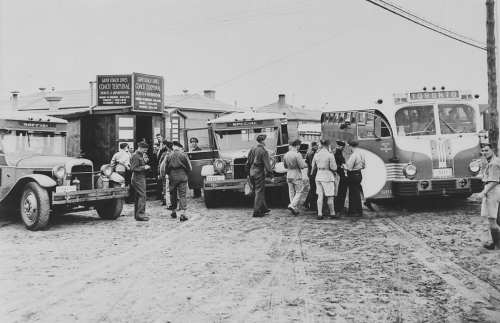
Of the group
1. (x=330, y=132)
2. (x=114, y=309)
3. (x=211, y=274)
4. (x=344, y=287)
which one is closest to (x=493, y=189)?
(x=344, y=287)

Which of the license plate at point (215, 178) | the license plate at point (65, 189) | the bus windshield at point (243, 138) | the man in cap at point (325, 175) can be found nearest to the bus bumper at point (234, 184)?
the license plate at point (215, 178)

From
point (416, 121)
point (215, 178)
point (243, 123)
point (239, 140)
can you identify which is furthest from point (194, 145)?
point (416, 121)

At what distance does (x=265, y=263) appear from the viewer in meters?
7.10

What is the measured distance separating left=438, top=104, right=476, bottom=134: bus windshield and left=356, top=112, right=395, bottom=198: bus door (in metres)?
1.40

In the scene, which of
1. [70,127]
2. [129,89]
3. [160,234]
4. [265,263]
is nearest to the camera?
[265,263]

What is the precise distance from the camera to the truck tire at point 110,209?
1164cm

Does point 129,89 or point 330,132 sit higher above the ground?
point 129,89

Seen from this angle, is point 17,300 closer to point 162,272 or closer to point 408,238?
point 162,272

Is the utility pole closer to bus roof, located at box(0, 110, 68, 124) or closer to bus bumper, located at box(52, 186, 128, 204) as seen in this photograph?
bus bumper, located at box(52, 186, 128, 204)

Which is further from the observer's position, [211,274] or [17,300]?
[211,274]

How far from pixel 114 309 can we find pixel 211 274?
66.2 inches

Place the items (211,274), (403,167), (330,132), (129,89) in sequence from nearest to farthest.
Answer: (211,274) → (403,167) → (330,132) → (129,89)

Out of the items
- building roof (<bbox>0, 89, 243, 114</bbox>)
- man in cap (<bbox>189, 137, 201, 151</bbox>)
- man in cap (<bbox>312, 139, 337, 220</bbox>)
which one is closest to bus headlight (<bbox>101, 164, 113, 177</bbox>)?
man in cap (<bbox>189, 137, 201, 151</bbox>)

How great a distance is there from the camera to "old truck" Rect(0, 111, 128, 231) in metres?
10.0
